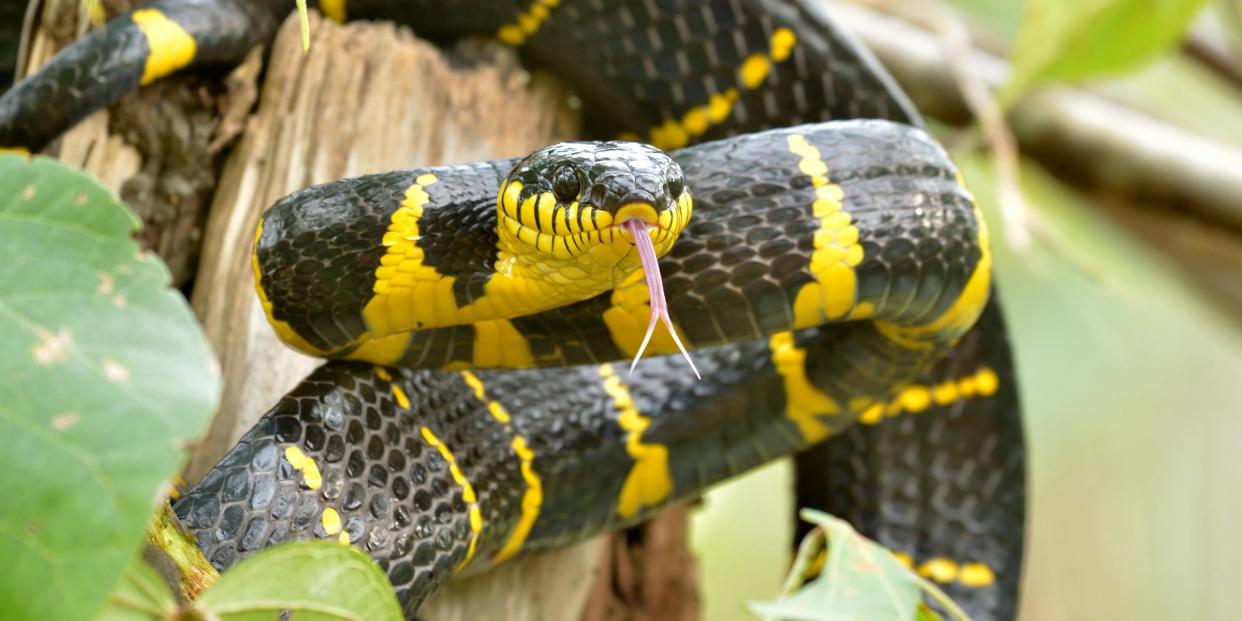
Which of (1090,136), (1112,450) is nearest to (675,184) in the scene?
(1090,136)

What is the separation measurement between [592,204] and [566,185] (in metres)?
0.05

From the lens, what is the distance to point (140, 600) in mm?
863

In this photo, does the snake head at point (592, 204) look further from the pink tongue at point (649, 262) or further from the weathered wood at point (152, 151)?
the weathered wood at point (152, 151)

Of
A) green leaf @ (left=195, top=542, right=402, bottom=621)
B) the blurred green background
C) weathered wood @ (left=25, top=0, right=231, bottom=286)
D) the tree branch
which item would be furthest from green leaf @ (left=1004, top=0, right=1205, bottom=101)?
green leaf @ (left=195, top=542, right=402, bottom=621)

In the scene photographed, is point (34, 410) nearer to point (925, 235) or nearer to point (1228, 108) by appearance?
point (925, 235)

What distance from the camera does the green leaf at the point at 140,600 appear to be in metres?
0.85

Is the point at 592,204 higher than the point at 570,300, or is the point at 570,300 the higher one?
the point at 592,204

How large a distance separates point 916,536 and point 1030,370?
96.6 inches

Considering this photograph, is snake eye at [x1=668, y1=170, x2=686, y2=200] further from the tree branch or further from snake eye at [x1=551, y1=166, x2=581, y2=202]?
the tree branch

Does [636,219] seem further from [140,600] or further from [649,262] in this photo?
[140,600]

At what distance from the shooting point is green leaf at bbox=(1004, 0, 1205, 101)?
2.54 metres

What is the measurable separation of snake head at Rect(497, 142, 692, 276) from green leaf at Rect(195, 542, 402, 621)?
20.3 inches

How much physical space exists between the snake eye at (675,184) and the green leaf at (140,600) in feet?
2.52

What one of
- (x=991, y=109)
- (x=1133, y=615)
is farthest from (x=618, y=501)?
(x=1133, y=615)
